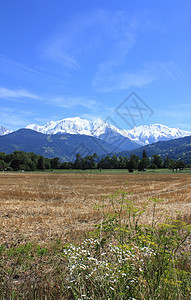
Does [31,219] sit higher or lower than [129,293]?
lower

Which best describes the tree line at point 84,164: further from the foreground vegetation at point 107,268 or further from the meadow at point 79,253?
the foreground vegetation at point 107,268

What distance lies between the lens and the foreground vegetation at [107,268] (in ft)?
12.0

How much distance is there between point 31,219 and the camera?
37.9ft

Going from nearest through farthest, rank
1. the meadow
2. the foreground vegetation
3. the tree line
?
the foreground vegetation, the meadow, the tree line

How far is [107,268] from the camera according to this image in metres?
3.60

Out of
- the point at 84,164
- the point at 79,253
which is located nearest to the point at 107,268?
the point at 79,253

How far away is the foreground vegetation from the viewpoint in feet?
12.0

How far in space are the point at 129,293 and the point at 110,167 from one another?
161 metres

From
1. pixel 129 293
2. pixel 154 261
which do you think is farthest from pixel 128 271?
pixel 154 261

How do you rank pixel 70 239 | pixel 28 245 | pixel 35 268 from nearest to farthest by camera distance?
pixel 35 268 < pixel 28 245 < pixel 70 239

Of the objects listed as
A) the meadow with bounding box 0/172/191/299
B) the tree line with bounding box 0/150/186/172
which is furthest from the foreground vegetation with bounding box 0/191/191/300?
the tree line with bounding box 0/150/186/172

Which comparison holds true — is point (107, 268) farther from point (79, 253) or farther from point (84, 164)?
point (84, 164)

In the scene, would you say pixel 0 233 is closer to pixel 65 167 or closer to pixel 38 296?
pixel 38 296

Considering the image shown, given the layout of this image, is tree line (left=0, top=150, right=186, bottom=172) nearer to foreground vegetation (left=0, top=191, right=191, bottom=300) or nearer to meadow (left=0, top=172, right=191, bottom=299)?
meadow (left=0, top=172, right=191, bottom=299)
